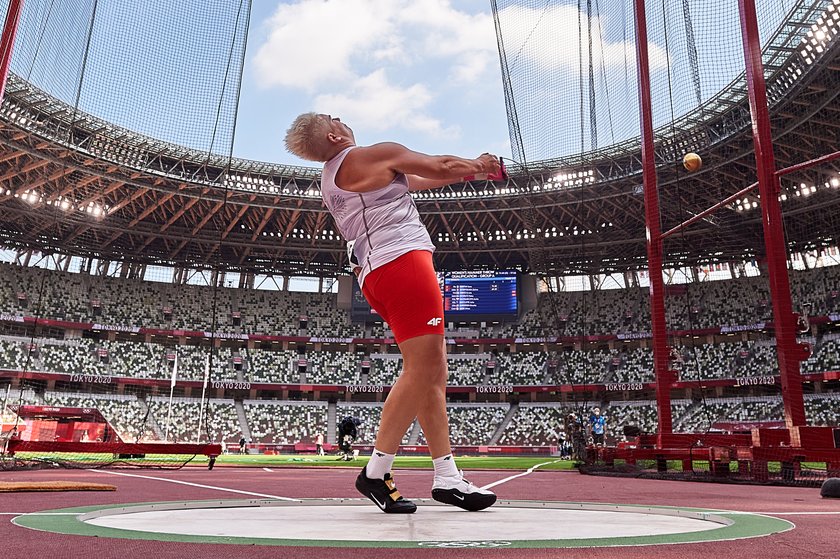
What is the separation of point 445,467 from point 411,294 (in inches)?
31.9

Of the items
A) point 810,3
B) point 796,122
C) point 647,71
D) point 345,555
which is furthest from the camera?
point 796,122

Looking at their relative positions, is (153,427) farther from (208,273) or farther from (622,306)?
(622,306)

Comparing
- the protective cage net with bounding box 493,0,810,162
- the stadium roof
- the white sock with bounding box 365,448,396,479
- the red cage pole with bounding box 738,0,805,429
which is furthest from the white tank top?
the stadium roof

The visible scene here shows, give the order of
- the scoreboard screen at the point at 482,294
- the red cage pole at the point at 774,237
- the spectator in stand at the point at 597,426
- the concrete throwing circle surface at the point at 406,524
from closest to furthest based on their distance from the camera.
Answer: the concrete throwing circle surface at the point at 406,524, the red cage pole at the point at 774,237, the spectator in stand at the point at 597,426, the scoreboard screen at the point at 482,294

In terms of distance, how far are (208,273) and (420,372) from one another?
4077cm

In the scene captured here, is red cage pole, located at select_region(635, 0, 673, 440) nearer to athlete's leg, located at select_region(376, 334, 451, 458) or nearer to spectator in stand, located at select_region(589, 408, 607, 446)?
athlete's leg, located at select_region(376, 334, 451, 458)

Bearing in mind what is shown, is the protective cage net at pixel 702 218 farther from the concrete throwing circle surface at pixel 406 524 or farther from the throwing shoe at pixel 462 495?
the throwing shoe at pixel 462 495

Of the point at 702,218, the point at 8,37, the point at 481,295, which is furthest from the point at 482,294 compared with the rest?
the point at 8,37

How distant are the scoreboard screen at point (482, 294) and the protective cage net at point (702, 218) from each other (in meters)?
2.38

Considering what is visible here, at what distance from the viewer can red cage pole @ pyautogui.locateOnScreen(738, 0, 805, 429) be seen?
7945 mm

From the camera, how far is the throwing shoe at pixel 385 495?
266 centimetres

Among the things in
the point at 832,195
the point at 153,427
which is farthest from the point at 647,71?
the point at 153,427

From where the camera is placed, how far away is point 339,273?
134 feet

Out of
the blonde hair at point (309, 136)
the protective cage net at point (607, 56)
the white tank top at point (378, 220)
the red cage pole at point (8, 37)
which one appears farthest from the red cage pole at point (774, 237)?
the red cage pole at point (8, 37)
